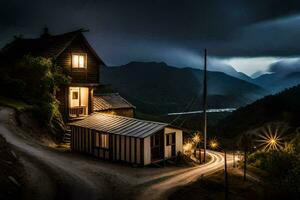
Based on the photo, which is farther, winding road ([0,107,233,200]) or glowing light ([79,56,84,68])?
glowing light ([79,56,84,68])

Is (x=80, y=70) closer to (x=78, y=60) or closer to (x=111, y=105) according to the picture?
(x=78, y=60)

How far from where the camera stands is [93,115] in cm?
3538

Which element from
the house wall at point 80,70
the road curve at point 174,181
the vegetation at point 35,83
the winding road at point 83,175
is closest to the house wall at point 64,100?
the house wall at point 80,70

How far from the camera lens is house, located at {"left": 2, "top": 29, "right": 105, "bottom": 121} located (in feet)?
130

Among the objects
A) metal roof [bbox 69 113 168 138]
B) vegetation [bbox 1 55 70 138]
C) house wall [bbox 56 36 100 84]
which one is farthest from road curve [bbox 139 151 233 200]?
house wall [bbox 56 36 100 84]

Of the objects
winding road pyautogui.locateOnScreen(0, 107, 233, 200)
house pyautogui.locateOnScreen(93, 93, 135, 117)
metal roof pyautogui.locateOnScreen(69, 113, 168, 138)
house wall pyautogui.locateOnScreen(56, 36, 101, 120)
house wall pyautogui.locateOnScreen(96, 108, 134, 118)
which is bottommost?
→ winding road pyautogui.locateOnScreen(0, 107, 233, 200)

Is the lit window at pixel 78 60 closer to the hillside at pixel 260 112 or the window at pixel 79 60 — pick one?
the window at pixel 79 60

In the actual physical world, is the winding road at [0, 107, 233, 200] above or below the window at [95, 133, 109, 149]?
below

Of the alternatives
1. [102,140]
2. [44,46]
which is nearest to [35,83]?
[44,46]

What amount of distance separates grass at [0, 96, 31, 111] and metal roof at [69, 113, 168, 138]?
5772 millimetres

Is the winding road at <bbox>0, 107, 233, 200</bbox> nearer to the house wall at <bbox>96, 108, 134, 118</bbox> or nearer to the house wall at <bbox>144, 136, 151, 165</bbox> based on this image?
the house wall at <bbox>144, 136, 151, 165</bbox>

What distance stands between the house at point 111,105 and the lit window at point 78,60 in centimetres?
630

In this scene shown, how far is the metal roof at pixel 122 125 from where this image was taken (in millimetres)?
28861

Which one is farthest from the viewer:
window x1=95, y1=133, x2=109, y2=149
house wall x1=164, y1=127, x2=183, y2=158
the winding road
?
house wall x1=164, y1=127, x2=183, y2=158
